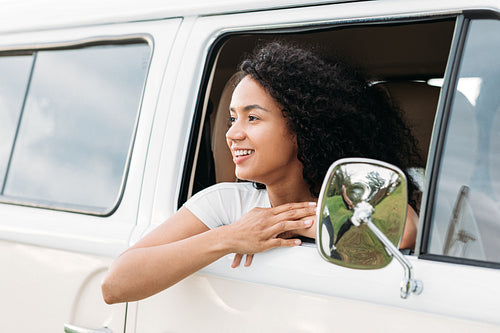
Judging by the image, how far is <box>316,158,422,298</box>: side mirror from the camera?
1098mm

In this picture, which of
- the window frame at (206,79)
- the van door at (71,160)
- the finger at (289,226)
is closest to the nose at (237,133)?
the window frame at (206,79)

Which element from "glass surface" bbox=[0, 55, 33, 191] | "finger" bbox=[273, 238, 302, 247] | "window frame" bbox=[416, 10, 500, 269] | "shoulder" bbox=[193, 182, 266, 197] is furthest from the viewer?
"glass surface" bbox=[0, 55, 33, 191]

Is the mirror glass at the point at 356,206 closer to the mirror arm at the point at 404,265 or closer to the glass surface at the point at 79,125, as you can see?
the mirror arm at the point at 404,265

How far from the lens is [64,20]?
2.12 m

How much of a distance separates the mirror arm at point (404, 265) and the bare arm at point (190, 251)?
0.34m

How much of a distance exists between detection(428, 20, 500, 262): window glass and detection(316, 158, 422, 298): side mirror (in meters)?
0.24

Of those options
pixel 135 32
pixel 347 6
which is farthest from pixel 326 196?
pixel 135 32

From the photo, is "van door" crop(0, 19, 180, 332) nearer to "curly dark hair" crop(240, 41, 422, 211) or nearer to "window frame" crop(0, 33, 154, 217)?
"window frame" crop(0, 33, 154, 217)

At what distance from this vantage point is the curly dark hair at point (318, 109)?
5.85 feet

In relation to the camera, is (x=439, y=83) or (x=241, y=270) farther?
(x=439, y=83)

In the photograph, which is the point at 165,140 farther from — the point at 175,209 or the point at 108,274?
the point at 108,274

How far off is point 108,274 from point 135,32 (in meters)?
0.90

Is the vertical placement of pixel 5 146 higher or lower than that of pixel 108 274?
higher

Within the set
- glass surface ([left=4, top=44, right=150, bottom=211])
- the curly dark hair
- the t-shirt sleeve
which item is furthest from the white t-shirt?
glass surface ([left=4, top=44, right=150, bottom=211])
